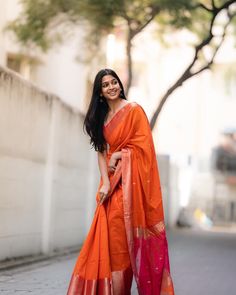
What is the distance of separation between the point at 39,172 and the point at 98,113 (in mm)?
4925

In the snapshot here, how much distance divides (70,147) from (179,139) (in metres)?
21.5

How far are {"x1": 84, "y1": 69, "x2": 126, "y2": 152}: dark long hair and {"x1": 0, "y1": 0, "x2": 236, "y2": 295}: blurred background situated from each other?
342 cm

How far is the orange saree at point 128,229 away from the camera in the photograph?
4.96 metres

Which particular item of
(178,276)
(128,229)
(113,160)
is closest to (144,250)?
(128,229)

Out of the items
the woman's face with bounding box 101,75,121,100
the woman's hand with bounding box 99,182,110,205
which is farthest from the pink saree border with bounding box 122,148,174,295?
the woman's face with bounding box 101,75,121,100

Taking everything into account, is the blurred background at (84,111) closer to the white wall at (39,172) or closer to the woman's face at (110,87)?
the white wall at (39,172)

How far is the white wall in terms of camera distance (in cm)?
875

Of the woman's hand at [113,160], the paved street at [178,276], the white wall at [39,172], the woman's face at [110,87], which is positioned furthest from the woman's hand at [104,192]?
the white wall at [39,172]

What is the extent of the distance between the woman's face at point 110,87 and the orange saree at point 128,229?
0.40ft

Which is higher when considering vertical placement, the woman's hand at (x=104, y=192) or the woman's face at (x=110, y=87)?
the woman's face at (x=110, y=87)

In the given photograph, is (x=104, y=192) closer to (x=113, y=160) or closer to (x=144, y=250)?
(x=113, y=160)

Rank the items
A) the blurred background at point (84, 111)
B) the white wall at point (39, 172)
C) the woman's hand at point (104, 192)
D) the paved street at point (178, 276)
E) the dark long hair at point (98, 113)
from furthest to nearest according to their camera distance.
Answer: the blurred background at point (84, 111)
the white wall at point (39, 172)
the paved street at point (178, 276)
the dark long hair at point (98, 113)
the woman's hand at point (104, 192)

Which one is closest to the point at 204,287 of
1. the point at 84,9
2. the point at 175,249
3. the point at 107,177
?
the point at 107,177

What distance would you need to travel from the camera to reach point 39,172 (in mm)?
10086
